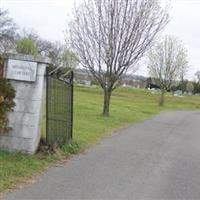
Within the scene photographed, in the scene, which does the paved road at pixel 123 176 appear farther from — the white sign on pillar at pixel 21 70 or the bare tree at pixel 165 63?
the bare tree at pixel 165 63

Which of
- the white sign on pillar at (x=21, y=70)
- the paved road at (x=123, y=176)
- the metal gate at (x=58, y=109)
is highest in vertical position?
the white sign on pillar at (x=21, y=70)

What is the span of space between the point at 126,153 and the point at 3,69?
3.85 m

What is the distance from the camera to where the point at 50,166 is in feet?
29.2

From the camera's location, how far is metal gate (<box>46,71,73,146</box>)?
10078 millimetres

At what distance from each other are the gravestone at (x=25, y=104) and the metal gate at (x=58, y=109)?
0.42 meters

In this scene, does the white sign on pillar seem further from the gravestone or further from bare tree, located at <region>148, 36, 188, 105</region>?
bare tree, located at <region>148, 36, 188, 105</region>

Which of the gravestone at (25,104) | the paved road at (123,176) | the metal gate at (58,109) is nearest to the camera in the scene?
the paved road at (123,176)

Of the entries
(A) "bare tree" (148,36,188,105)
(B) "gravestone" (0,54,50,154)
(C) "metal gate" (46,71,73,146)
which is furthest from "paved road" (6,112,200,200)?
(A) "bare tree" (148,36,188,105)

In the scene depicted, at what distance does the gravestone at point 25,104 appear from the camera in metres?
9.43

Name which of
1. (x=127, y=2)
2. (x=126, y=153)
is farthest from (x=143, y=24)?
(x=126, y=153)

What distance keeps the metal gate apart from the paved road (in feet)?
2.33

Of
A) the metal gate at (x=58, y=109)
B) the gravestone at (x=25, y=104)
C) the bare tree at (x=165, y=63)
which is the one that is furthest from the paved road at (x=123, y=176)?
the bare tree at (x=165, y=63)

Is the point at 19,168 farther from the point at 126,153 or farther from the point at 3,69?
the point at 126,153

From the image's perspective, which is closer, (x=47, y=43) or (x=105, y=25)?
(x=105, y=25)
